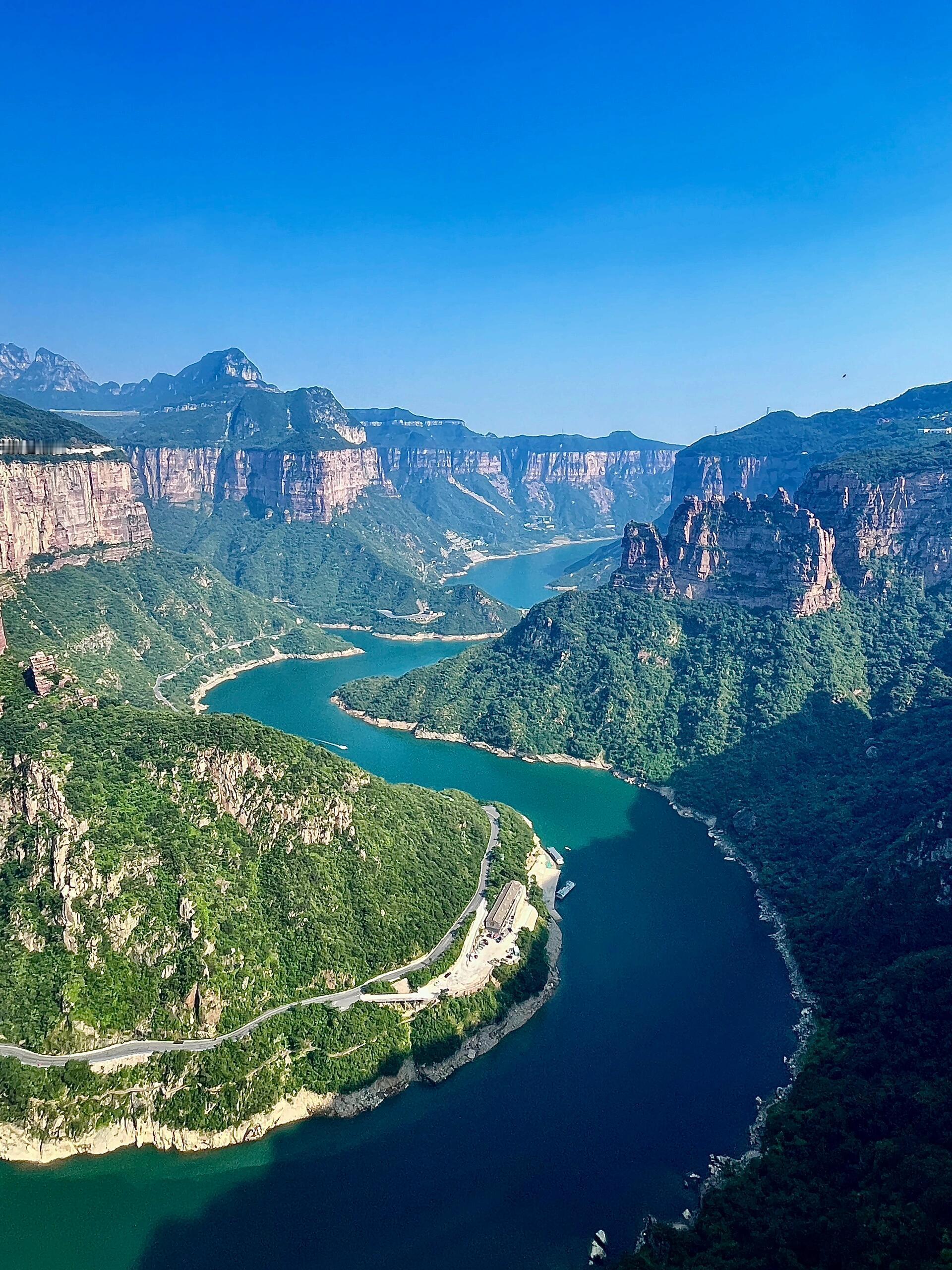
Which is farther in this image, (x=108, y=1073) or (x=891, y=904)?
(x=891, y=904)

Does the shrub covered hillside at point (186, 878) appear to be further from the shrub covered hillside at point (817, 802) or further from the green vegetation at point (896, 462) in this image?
the green vegetation at point (896, 462)

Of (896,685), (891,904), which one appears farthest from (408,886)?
(896,685)

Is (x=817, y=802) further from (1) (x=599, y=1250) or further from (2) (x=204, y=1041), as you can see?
(2) (x=204, y=1041)

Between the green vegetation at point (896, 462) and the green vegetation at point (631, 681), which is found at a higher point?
the green vegetation at point (896, 462)

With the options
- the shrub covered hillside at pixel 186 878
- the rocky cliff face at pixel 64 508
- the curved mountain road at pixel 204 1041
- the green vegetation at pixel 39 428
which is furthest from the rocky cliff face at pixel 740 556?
the green vegetation at pixel 39 428

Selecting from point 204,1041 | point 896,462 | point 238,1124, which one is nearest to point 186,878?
point 204,1041

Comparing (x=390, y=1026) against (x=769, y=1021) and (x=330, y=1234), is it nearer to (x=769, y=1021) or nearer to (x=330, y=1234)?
(x=330, y=1234)

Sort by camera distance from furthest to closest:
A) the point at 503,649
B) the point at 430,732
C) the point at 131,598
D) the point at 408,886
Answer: the point at 131,598 < the point at 503,649 < the point at 430,732 < the point at 408,886
